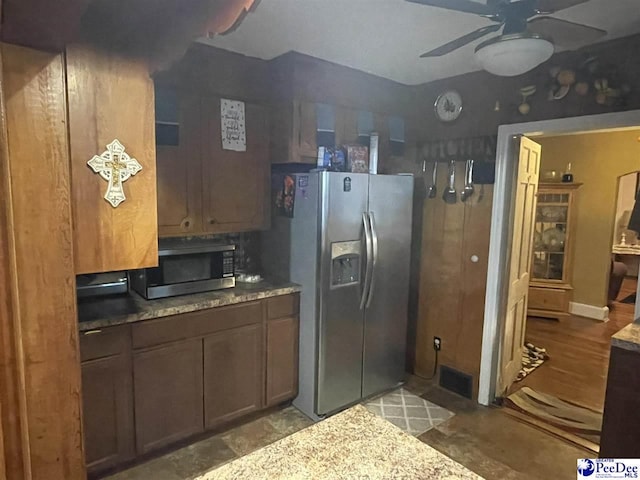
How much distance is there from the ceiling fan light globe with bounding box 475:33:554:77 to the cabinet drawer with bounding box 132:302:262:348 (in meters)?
1.86


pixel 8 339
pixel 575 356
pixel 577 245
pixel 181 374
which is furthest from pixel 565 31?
pixel 577 245

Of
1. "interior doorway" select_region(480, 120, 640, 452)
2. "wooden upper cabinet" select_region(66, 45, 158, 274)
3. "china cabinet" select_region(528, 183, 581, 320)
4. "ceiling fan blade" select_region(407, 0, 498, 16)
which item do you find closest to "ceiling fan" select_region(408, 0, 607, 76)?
"ceiling fan blade" select_region(407, 0, 498, 16)

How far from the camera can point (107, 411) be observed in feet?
7.05

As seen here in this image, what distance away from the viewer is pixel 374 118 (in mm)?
3246

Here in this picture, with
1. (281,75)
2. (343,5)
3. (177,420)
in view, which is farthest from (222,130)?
(177,420)

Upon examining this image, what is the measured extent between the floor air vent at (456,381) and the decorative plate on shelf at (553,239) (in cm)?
305

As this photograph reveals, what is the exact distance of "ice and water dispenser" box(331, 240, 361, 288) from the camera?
2762 mm

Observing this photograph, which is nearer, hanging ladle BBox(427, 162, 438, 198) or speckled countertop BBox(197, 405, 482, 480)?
speckled countertop BBox(197, 405, 482, 480)

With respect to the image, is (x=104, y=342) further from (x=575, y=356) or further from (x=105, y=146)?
(x=575, y=356)

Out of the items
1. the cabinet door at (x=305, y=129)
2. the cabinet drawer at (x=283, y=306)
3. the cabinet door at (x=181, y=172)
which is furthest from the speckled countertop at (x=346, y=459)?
the cabinet door at (x=305, y=129)

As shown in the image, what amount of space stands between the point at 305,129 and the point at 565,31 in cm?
153

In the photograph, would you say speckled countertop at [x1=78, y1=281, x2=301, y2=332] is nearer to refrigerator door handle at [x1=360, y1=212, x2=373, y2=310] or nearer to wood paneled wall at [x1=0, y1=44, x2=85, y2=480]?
refrigerator door handle at [x1=360, y1=212, x2=373, y2=310]

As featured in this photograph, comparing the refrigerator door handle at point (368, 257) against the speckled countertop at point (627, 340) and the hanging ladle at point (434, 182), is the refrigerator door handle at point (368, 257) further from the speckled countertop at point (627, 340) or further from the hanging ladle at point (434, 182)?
the speckled countertop at point (627, 340)

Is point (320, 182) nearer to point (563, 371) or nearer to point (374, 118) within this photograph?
point (374, 118)
